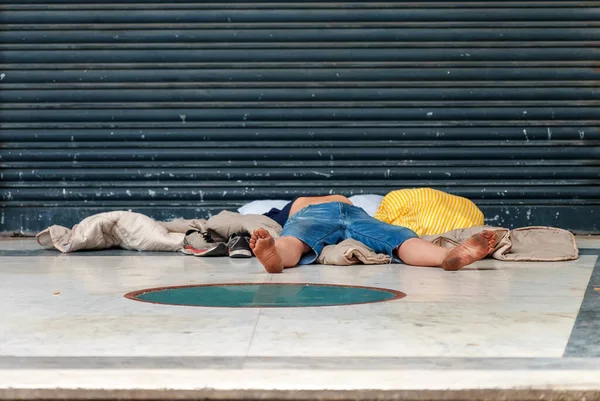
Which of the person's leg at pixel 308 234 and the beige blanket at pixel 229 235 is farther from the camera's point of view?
the beige blanket at pixel 229 235

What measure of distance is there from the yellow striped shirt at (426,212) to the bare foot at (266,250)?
1509 mm

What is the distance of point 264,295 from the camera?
3.91m

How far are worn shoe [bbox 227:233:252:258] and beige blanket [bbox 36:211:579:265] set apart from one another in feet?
0.21

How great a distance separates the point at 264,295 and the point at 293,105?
141 inches

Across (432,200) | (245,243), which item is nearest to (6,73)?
(245,243)

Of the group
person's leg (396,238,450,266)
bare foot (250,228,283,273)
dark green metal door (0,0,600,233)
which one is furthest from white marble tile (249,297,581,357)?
dark green metal door (0,0,600,233)

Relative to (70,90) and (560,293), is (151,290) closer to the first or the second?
(560,293)

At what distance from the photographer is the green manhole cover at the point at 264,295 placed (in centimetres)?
371

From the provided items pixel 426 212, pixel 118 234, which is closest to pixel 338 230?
pixel 426 212

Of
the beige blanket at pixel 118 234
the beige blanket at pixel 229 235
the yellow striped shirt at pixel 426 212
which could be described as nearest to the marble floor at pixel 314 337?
the beige blanket at pixel 229 235

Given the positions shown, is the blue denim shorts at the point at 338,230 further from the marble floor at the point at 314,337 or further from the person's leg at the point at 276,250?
the marble floor at the point at 314,337

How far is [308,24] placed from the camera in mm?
7262

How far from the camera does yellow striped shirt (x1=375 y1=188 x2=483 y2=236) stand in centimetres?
596

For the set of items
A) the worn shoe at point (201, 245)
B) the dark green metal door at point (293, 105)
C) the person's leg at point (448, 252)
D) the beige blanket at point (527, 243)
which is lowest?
the worn shoe at point (201, 245)
